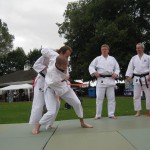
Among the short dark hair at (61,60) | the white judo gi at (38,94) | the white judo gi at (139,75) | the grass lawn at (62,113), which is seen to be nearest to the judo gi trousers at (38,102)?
the white judo gi at (38,94)

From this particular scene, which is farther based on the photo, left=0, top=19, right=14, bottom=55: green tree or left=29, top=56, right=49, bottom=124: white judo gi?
left=0, top=19, right=14, bottom=55: green tree

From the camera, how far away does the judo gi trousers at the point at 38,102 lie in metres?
7.60

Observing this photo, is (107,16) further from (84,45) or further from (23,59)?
(23,59)

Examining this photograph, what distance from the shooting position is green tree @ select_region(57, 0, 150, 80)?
142ft

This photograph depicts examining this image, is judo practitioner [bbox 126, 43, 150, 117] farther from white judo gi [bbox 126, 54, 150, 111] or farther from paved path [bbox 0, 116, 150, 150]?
paved path [bbox 0, 116, 150, 150]

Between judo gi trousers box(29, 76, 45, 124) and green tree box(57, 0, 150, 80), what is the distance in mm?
34636

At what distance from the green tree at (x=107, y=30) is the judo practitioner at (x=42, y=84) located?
114 feet

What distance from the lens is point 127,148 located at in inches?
206

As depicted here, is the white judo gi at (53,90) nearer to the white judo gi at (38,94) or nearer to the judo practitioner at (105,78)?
the white judo gi at (38,94)

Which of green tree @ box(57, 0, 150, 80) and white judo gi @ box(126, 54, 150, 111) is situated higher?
green tree @ box(57, 0, 150, 80)

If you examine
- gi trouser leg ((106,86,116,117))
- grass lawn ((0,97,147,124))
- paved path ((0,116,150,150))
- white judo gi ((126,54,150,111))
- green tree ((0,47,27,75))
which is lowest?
grass lawn ((0,97,147,124))

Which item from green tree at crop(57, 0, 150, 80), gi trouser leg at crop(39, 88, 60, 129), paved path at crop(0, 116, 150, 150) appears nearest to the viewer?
paved path at crop(0, 116, 150, 150)

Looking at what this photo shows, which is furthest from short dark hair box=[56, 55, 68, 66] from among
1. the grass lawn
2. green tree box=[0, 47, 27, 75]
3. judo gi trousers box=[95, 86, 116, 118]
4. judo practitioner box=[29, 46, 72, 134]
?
green tree box=[0, 47, 27, 75]

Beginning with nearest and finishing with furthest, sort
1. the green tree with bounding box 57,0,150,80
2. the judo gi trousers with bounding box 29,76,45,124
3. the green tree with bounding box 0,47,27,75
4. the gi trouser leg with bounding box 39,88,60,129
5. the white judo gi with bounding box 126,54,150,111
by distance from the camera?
the gi trouser leg with bounding box 39,88,60,129, the judo gi trousers with bounding box 29,76,45,124, the white judo gi with bounding box 126,54,150,111, the green tree with bounding box 57,0,150,80, the green tree with bounding box 0,47,27,75
